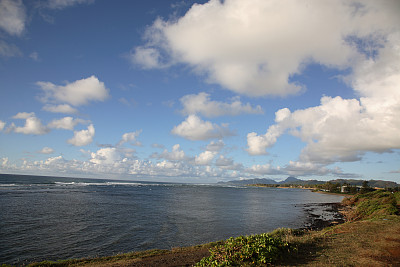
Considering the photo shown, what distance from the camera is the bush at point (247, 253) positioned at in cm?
1138

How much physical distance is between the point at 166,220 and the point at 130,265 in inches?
896

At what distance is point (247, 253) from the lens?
11703 mm

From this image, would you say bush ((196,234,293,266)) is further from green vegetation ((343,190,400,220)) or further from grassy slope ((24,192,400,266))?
green vegetation ((343,190,400,220))

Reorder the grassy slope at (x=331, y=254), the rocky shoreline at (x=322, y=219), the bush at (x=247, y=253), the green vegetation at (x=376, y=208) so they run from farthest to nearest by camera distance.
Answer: the rocky shoreline at (x=322, y=219), the green vegetation at (x=376, y=208), the grassy slope at (x=331, y=254), the bush at (x=247, y=253)

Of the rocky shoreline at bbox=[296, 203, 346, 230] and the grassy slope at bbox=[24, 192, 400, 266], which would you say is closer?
the grassy slope at bbox=[24, 192, 400, 266]

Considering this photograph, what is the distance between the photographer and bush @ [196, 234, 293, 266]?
1138cm

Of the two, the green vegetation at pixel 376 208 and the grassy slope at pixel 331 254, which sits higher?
the grassy slope at pixel 331 254

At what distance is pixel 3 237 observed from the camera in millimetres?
24047

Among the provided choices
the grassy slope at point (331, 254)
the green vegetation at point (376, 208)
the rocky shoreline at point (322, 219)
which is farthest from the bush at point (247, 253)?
the green vegetation at point (376, 208)

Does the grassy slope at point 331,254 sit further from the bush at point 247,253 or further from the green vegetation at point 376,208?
the green vegetation at point 376,208

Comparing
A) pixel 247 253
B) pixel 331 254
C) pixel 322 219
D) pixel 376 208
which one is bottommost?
pixel 322 219

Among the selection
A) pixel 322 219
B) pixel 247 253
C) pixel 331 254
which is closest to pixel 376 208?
pixel 322 219

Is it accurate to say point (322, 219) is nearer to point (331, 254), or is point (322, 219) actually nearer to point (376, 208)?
point (376, 208)

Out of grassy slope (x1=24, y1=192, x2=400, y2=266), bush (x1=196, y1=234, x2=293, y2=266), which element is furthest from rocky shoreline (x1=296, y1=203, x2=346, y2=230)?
bush (x1=196, y1=234, x2=293, y2=266)
